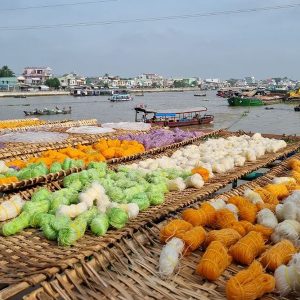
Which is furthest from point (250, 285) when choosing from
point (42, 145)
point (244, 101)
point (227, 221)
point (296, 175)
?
point (244, 101)

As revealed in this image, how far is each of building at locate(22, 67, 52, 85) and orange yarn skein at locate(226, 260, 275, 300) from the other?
443 feet

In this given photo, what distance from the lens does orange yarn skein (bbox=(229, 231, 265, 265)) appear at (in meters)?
3.74

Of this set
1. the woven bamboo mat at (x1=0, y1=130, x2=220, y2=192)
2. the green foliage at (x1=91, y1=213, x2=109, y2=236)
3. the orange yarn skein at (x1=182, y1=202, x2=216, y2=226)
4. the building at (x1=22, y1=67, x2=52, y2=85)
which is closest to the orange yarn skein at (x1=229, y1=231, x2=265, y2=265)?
the orange yarn skein at (x1=182, y1=202, x2=216, y2=226)

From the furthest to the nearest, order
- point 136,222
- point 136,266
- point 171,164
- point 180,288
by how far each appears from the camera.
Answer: point 171,164, point 136,222, point 136,266, point 180,288

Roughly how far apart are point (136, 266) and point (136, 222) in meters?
0.85

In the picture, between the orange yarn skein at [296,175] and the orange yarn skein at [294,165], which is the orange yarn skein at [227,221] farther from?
the orange yarn skein at [294,165]

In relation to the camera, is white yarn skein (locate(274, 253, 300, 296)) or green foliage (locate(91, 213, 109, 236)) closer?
white yarn skein (locate(274, 253, 300, 296))

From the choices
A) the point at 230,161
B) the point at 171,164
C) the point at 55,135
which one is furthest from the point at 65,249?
the point at 55,135

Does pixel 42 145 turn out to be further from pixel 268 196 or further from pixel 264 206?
pixel 264 206

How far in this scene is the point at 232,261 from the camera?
3850 millimetres

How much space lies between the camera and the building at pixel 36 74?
13159cm

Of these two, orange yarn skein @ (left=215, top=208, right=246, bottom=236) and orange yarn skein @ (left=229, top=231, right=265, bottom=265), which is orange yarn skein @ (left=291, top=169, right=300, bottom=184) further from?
orange yarn skein @ (left=229, top=231, right=265, bottom=265)

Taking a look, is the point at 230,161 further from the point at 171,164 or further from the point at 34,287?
the point at 34,287

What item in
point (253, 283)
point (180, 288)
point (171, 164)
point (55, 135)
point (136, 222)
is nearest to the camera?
point (253, 283)
